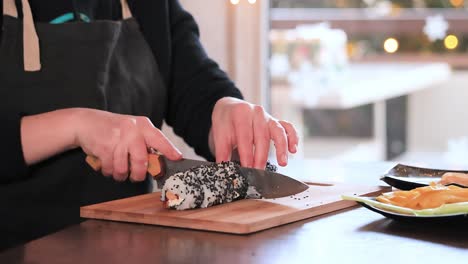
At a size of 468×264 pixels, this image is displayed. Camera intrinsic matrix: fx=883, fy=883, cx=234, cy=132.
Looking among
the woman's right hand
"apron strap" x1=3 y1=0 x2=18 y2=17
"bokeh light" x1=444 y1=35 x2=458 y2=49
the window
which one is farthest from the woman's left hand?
"bokeh light" x1=444 y1=35 x2=458 y2=49

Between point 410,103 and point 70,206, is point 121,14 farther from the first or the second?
point 410,103

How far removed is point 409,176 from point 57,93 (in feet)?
1.80

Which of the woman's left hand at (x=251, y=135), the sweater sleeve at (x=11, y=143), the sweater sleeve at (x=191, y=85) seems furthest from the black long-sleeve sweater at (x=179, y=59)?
the sweater sleeve at (x=11, y=143)

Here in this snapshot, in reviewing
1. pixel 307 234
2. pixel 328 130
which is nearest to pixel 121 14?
pixel 307 234

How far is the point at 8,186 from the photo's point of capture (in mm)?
1304

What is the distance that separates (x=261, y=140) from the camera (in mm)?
1268

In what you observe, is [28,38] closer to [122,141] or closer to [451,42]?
[122,141]

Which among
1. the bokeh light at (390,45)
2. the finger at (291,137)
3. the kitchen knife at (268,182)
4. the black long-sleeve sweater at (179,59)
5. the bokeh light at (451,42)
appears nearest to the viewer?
the kitchen knife at (268,182)

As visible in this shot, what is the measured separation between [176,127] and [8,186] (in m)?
0.38

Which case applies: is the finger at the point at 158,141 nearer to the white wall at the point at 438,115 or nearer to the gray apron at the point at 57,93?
the gray apron at the point at 57,93

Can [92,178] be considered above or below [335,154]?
above

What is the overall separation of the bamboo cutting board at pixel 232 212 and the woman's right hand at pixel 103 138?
→ 0.19 feet

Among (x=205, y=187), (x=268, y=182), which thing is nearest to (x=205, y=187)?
(x=205, y=187)

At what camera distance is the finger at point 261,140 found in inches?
49.1
